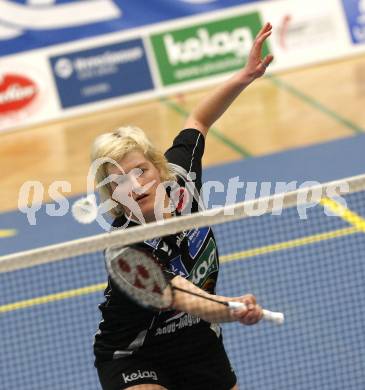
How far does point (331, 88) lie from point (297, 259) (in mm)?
4990

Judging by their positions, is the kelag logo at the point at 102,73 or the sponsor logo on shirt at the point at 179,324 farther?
the kelag logo at the point at 102,73

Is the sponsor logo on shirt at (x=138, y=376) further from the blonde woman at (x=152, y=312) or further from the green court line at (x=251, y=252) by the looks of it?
the green court line at (x=251, y=252)

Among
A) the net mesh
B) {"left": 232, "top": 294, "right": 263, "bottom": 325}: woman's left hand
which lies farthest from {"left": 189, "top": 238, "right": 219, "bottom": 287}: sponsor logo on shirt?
the net mesh

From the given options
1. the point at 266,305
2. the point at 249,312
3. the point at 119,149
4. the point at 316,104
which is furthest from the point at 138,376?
the point at 316,104

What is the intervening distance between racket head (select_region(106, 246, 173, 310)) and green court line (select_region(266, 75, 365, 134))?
7255 mm

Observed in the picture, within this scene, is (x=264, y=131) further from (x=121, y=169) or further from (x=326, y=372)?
(x=121, y=169)

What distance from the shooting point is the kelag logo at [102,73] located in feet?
41.0

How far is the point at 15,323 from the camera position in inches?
292

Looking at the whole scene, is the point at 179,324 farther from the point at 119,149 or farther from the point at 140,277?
the point at 119,149

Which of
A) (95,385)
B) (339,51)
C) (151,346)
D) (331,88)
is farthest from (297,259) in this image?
(339,51)

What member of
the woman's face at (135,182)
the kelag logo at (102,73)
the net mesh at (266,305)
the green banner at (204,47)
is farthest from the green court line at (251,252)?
the kelag logo at (102,73)

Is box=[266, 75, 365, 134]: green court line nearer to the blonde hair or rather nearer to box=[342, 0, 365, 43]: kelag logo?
box=[342, 0, 365, 43]: kelag logo

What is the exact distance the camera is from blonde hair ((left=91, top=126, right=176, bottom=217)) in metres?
3.97

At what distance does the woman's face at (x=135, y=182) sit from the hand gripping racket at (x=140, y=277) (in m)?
0.21
